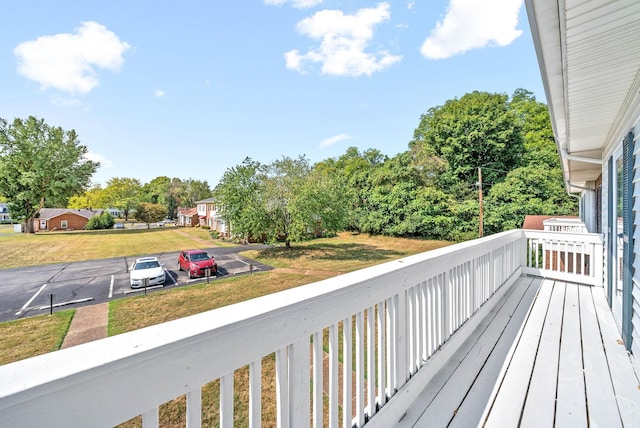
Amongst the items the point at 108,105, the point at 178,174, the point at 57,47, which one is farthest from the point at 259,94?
the point at 178,174

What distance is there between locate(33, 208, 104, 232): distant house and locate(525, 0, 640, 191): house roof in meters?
41.1

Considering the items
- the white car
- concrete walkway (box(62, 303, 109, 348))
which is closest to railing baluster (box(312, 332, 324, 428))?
concrete walkway (box(62, 303, 109, 348))

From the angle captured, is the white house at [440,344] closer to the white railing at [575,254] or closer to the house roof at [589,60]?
the house roof at [589,60]

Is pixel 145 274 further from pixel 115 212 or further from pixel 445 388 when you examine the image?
pixel 115 212

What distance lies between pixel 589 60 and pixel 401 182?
64.8 feet

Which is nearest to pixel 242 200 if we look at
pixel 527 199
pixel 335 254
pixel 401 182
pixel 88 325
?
pixel 335 254

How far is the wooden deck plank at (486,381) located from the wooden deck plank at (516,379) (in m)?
0.04

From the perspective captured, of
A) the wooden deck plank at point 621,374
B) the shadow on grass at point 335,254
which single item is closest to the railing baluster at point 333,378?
the wooden deck plank at point 621,374

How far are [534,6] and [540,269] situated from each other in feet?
14.5

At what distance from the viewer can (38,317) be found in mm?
7016

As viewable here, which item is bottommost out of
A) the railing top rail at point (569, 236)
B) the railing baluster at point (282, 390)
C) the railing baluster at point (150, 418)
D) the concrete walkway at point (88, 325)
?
the concrete walkway at point (88, 325)

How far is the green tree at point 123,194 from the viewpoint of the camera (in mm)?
43716

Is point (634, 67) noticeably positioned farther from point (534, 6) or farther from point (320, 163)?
point (320, 163)

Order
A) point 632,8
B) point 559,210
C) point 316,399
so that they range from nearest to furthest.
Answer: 1. point 316,399
2. point 632,8
3. point 559,210
